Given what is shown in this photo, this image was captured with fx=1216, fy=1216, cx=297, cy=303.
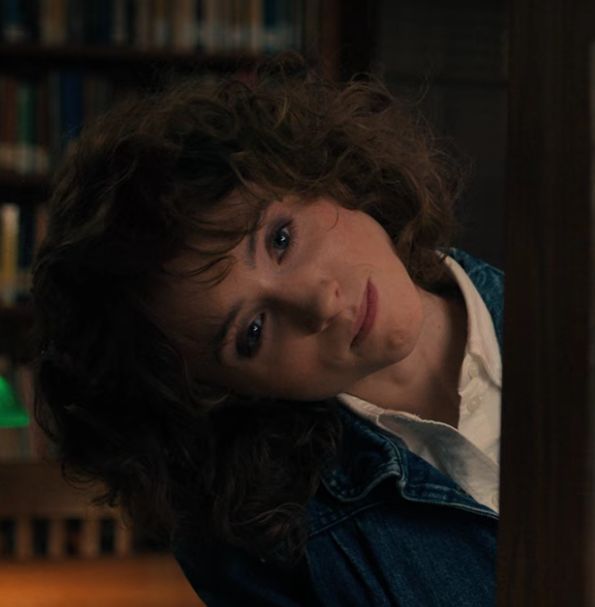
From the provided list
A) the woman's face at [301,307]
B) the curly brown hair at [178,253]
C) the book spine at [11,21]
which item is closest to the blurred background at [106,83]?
the book spine at [11,21]

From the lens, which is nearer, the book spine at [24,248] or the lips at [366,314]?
the lips at [366,314]

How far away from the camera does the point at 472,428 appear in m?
1.24

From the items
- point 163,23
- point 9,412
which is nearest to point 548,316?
point 9,412

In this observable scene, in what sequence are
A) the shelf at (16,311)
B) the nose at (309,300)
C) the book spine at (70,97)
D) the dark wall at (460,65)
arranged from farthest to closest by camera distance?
the book spine at (70,97) → the shelf at (16,311) → the dark wall at (460,65) → the nose at (309,300)

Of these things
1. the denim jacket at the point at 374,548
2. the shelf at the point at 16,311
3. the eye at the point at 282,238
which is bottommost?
the denim jacket at the point at 374,548

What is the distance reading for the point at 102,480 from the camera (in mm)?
1325

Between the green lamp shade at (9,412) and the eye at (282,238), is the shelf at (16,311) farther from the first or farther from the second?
the eye at (282,238)

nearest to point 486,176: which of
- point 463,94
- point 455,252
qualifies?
point 463,94

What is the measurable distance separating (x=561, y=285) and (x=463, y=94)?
2.15 m

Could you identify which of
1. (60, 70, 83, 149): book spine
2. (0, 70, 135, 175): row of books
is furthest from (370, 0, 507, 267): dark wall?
(60, 70, 83, 149): book spine

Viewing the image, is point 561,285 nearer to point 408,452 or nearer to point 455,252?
point 408,452

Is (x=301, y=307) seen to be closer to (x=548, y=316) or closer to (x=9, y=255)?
(x=548, y=316)

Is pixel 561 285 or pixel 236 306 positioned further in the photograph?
pixel 236 306

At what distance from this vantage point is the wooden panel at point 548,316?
0.55 m
